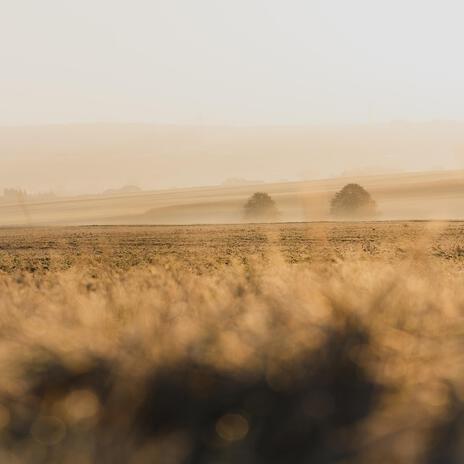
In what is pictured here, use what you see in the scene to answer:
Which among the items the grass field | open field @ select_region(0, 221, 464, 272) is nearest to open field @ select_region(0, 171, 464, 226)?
open field @ select_region(0, 221, 464, 272)

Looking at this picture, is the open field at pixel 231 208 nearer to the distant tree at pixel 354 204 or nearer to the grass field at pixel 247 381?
the distant tree at pixel 354 204

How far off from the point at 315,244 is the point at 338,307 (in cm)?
1822

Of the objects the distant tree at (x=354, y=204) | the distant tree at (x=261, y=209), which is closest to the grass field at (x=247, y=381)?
the distant tree at (x=354, y=204)

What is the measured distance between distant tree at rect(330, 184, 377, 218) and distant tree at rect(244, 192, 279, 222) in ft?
17.7

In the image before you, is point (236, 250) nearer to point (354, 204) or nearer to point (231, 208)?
point (354, 204)

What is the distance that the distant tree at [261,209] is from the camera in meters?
58.8

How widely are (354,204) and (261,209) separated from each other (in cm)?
815

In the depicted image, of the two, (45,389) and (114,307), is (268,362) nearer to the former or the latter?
(45,389)

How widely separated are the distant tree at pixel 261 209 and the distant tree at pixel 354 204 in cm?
539

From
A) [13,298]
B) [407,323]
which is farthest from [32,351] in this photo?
[13,298]

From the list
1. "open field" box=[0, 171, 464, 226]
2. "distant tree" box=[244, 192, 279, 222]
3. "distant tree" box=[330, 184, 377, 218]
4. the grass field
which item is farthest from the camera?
"open field" box=[0, 171, 464, 226]

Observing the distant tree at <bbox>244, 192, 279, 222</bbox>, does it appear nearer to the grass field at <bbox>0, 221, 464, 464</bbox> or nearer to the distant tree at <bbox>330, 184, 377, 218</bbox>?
the distant tree at <bbox>330, 184, 377, 218</bbox>

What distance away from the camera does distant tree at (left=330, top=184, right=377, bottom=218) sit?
5588 centimetres

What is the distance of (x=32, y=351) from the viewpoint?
4.45m
